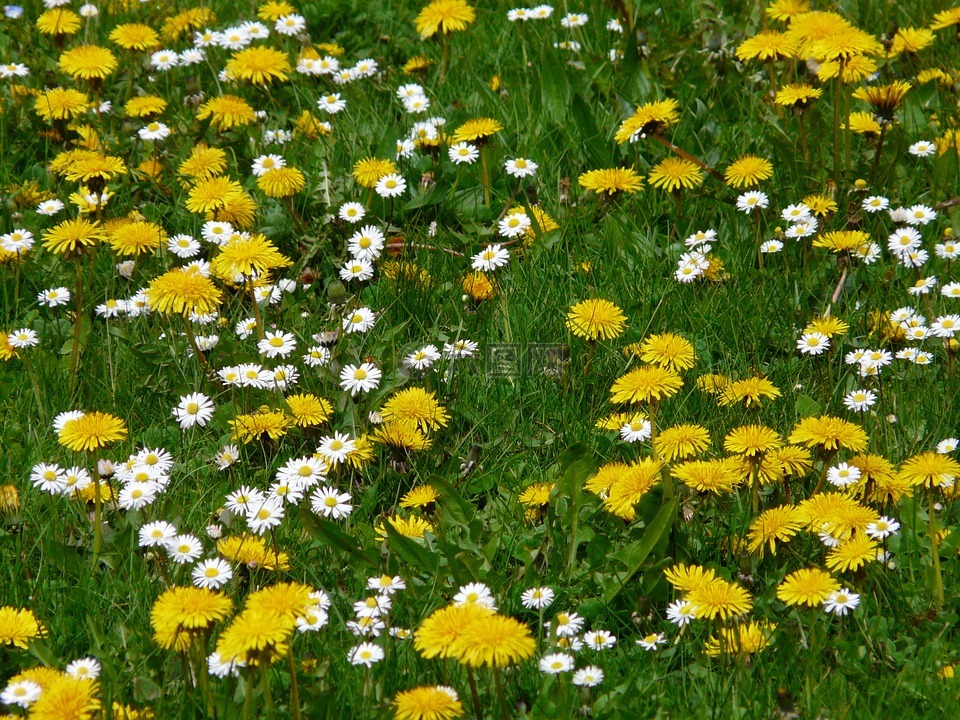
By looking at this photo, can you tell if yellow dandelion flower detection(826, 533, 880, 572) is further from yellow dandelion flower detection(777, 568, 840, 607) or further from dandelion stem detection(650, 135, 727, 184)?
dandelion stem detection(650, 135, 727, 184)

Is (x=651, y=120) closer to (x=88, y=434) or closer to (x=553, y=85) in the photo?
(x=553, y=85)

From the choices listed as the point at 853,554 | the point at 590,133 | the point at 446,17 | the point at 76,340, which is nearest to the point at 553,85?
the point at 590,133

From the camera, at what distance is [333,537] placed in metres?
2.43

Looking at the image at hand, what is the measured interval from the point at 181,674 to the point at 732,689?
101cm

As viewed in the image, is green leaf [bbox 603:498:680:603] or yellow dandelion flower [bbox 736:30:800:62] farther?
yellow dandelion flower [bbox 736:30:800:62]

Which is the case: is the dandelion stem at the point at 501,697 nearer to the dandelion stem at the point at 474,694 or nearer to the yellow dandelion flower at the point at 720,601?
the dandelion stem at the point at 474,694

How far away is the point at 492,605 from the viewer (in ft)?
7.26

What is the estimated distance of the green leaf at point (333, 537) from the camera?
2.41 metres

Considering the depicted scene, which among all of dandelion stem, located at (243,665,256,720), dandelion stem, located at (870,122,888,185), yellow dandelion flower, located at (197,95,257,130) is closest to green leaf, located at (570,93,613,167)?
dandelion stem, located at (870,122,888,185)

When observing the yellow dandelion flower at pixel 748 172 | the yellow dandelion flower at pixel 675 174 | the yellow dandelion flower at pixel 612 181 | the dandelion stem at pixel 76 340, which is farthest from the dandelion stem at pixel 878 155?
the dandelion stem at pixel 76 340

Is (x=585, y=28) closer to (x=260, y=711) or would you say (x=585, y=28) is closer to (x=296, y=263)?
(x=296, y=263)

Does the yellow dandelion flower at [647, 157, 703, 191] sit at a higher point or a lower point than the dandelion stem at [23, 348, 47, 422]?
higher

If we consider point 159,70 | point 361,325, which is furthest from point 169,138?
point 361,325

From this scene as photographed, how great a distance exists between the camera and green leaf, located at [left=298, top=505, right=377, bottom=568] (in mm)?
2414
